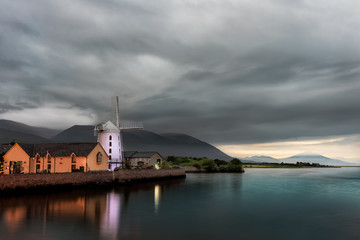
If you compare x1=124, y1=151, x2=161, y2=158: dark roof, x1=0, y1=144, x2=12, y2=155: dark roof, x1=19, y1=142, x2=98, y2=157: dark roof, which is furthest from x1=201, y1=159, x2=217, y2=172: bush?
x1=0, y1=144, x2=12, y2=155: dark roof

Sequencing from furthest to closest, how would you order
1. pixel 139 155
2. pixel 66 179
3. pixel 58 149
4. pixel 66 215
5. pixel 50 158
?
pixel 139 155, pixel 58 149, pixel 50 158, pixel 66 179, pixel 66 215

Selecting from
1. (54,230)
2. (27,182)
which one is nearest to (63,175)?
(27,182)

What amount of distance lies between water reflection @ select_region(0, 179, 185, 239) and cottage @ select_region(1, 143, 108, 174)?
12.1 metres

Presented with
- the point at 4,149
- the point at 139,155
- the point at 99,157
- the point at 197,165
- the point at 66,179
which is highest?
the point at 4,149

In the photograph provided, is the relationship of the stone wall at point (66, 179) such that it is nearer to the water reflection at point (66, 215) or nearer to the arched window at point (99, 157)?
the water reflection at point (66, 215)

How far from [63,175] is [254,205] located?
3117cm

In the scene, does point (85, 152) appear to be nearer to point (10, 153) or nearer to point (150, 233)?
point (10, 153)

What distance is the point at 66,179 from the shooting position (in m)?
49.2

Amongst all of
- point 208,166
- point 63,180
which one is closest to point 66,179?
point 63,180

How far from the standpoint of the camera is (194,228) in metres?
26.9

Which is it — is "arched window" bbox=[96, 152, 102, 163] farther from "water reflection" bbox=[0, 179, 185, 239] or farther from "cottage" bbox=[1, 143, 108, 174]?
"water reflection" bbox=[0, 179, 185, 239]

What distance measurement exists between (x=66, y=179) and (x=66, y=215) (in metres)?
19.9

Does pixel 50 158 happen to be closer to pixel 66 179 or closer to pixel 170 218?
pixel 66 179

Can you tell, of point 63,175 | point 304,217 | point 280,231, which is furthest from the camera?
point 63,175
